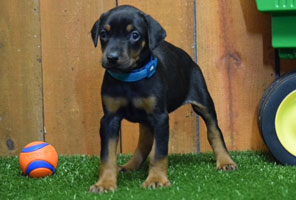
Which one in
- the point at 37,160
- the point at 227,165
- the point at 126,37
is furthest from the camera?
the point at 227,165

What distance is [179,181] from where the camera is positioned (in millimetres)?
2914

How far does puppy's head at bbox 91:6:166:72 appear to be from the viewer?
2691mm

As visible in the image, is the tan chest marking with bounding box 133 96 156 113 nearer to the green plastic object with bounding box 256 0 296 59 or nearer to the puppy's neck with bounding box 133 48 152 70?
the puppy's neck with bounding box 133 48 152 70

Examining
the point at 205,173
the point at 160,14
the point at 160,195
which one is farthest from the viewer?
the point at 160,14

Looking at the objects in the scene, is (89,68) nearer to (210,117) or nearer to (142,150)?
(142,150)

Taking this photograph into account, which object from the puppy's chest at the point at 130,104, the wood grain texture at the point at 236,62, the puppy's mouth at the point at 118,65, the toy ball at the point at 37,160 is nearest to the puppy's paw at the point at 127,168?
the toy ball at the point at 37,160

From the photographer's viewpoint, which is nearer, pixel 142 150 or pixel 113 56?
pixel 113 56

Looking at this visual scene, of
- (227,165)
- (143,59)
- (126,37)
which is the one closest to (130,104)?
(143,59)

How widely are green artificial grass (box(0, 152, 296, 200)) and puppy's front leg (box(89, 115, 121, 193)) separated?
6 centimetres

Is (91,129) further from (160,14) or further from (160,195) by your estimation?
(160,195)

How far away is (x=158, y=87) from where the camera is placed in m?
2.91

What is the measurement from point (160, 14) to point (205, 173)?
4.03 ft

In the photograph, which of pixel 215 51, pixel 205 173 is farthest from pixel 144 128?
pixel 215 51

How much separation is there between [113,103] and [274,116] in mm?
1026
